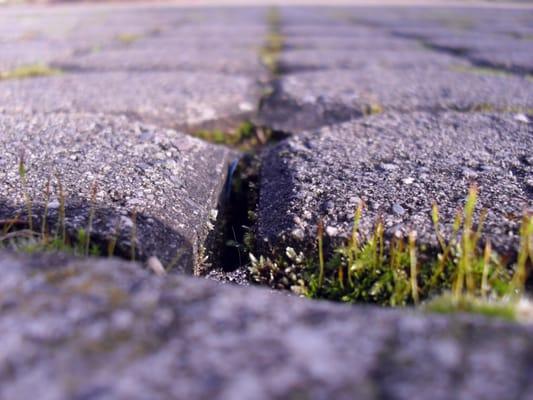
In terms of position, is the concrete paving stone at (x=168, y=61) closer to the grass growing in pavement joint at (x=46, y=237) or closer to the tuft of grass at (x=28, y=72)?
the tuft of grass at (x=28, y=72)

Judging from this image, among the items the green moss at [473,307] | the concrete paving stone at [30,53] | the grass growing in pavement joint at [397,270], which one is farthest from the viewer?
the concrete paving stone at [30,53]

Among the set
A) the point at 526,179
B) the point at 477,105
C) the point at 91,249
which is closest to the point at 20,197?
the point at 91,249

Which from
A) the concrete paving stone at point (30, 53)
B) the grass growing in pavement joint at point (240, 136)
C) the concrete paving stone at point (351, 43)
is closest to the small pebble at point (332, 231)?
the grass growing in pavement joint at point (240, 136)

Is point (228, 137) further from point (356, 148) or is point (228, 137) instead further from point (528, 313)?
point (528, 313)

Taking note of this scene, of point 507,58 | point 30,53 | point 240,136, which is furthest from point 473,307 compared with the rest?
point 30,53

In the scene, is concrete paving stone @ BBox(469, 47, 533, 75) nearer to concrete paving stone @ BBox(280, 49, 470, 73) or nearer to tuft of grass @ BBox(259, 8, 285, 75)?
concrete paving stone @ BBox(280, 49, 470, 73)

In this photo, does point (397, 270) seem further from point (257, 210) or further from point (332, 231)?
point (257, 210)
